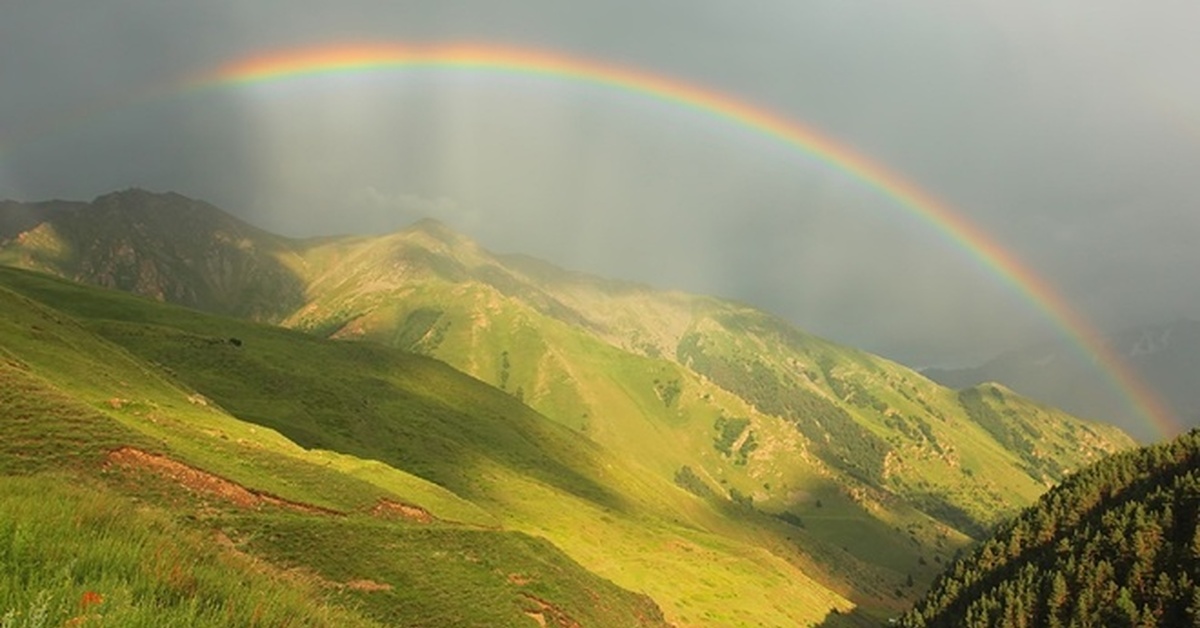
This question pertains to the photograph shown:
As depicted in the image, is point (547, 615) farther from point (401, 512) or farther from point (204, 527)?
point (204, 527)

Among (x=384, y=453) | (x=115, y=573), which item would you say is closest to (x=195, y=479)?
(x=115, y=573)

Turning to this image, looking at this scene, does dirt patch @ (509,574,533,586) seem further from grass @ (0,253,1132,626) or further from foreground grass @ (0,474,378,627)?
foreground grass @ (0,474,378,627)

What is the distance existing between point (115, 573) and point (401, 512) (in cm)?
5475

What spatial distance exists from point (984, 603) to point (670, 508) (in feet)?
266

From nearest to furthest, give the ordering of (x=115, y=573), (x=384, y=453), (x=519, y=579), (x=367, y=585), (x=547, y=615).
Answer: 1. (x=115, y=573)
2. (x=367, y=585)
3. (x=547, y=615)
4. (x=519, y=579)
5. (x=384, y=453)

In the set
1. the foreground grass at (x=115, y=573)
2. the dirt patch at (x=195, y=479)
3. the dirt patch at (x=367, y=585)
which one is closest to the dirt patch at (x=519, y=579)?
the dirt patch at (x=367, y=585)

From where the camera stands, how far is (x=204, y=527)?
33531mm

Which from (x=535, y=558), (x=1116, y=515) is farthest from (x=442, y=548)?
(x=1116, y=515)

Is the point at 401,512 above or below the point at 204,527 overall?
below

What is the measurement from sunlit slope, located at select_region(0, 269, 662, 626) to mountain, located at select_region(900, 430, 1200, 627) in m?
86.3

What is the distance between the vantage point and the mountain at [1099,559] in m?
105

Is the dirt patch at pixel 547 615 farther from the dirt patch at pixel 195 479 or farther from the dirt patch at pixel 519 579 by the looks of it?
the dirt patch at pixel 195 479

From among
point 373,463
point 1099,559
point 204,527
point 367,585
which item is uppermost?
point 1099,559

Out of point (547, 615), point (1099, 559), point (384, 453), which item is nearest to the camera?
point (547, 615)
